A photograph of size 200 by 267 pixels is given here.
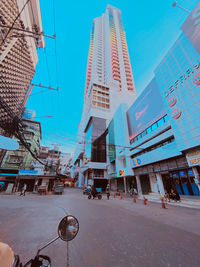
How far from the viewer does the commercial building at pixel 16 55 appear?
9984 millimetres

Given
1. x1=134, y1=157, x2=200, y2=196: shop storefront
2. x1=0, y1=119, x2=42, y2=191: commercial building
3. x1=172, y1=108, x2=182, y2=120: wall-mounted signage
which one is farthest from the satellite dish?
x1=134, y1=157, x2=200, y2=196: shop storefront

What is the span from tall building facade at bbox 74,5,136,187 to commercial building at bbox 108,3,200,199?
8.49m

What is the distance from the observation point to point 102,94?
46281mm

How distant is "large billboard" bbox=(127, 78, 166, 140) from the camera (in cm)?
1673

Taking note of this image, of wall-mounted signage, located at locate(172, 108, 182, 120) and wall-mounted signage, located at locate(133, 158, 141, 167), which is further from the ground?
wall-mounted signage, located at locate(172, 108, 182, 120)

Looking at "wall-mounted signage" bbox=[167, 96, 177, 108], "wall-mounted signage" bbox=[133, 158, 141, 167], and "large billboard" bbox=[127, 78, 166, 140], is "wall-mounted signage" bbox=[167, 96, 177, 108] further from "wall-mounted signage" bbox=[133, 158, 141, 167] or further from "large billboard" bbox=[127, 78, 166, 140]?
"wall-mounted signage" bbox=[133, 158, 141, 167]

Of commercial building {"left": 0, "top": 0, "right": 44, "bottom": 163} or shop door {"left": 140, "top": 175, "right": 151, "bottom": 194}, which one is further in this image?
shop door {"left": 140, "top": 175, "right": 151, "bottom": 194}

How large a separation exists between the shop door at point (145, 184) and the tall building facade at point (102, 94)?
10.3m

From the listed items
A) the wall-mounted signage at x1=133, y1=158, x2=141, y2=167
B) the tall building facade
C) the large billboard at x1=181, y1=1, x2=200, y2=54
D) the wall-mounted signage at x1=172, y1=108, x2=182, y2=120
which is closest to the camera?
the large billboard at x1=181, y1=1, x2=200, y2=54

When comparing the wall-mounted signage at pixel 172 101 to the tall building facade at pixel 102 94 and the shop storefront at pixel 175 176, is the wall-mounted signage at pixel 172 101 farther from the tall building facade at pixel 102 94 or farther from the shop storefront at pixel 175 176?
the tall building facade at pixel 102 94

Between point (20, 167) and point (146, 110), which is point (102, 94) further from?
point (20, 167)

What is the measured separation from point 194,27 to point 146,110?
35.6 ft

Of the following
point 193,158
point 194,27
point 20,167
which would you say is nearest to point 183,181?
point 193,158

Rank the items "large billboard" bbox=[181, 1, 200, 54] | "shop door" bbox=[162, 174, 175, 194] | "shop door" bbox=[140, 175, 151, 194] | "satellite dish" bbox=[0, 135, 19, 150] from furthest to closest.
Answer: "shop door" bbox=[140, 175, 151, 194], "shop door" bbox=[162, 174, 175, 194], "large billboard" bbox=[181, 1, 200, 54], "satellite dish" bbox=[0, 135, 19, 150]
